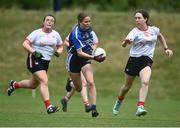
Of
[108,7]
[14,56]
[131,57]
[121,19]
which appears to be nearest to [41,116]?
[131,57]

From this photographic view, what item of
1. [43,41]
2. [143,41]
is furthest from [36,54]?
[143,41]

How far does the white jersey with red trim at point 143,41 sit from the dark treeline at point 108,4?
84.6 feet

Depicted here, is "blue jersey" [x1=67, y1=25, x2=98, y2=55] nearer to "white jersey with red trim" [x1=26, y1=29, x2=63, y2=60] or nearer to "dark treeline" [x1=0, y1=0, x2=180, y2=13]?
"white jersey with red trim" [x1=26, y1=29, x2=63, y2=60]

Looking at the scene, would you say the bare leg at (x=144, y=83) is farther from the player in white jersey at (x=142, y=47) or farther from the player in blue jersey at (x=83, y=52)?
the player in blue jersey at (x=83, y=52)

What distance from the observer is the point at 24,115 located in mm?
17172

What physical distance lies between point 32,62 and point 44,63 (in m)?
0.28

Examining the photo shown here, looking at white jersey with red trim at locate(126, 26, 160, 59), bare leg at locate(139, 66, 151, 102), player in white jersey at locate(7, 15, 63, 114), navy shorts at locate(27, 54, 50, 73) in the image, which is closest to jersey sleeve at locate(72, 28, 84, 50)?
player in white jersey at locate(7, 15, 63, 114)

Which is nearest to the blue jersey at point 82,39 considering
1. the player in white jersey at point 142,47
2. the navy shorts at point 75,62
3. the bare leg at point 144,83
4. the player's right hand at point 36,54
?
the navy shorts at point 75,62

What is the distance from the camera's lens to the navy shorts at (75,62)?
17.2m

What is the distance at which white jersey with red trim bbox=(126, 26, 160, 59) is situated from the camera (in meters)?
17.3

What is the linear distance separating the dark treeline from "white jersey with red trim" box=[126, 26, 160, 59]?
25790 mm

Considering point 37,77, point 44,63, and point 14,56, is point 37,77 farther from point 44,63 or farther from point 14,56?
point 14,56

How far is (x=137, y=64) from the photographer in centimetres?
1747

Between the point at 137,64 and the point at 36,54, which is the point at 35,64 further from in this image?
the point at 137,64
